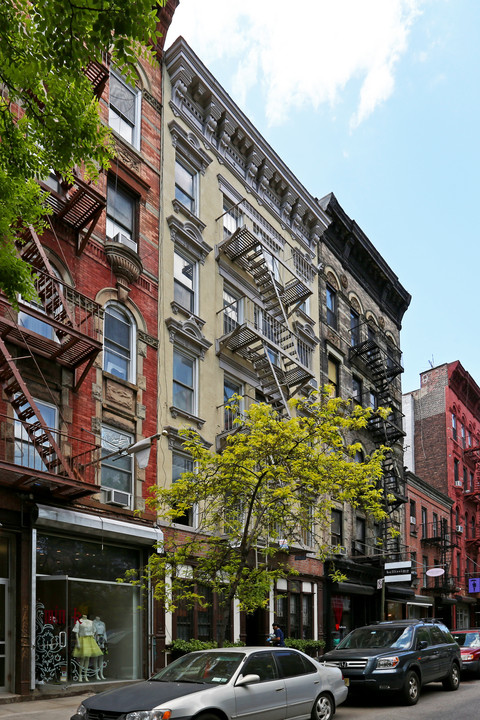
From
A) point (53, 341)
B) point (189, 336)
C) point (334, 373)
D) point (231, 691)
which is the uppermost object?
point (334, 373)

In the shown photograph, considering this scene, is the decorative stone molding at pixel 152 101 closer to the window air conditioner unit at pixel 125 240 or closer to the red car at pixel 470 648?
the window air conditioner unit at pixel 125 240

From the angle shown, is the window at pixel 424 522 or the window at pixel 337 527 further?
the window at pixel 424 522

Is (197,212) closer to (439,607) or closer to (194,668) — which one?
(194,668)

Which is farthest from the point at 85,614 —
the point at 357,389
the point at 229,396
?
the point at 357,389

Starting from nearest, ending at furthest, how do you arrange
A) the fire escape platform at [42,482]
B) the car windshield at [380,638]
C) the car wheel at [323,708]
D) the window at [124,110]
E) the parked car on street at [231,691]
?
the parked car on street at [231,691]
the car wheel at [323,708]
the fire escape platform at [42,482]
the car windshield at [380,638]
the window at [124,110]

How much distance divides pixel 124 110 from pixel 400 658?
15612 millimetres

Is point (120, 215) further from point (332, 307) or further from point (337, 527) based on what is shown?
point (337, 527)

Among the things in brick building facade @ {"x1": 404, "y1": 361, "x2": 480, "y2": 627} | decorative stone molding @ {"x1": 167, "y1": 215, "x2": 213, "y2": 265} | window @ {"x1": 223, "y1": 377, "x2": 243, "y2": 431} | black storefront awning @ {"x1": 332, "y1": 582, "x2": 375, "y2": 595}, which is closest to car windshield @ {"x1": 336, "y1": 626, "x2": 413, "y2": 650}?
window @ {"x1": 223, "y1": 377, "x2": 243, "y2": 431}

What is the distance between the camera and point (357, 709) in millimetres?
14602

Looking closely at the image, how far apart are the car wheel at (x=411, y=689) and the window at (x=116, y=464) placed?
7550mm

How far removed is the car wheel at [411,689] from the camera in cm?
1490

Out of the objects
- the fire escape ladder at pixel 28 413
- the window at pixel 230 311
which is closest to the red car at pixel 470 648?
the window at pixel 230 311

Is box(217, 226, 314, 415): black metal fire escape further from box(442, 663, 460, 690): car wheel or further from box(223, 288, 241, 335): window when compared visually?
box(442, 663, 460, 690): car wheel

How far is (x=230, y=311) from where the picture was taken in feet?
84.1
